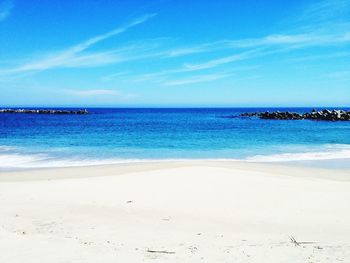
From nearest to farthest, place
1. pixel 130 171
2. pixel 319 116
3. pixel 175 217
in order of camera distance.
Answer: pixel 175 217 < pixel 130 171 < pixel 319 116

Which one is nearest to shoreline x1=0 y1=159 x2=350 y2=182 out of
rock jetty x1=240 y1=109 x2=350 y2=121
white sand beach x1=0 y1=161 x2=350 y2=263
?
white sand beach x1=0 y1=161 x2=350 y2=263

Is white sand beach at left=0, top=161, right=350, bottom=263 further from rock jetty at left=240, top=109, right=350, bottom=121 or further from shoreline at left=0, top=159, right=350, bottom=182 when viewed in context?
rock jetty at left=240, top=109, right=350, bottom=121

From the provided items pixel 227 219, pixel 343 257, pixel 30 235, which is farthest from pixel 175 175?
pixel 343 257

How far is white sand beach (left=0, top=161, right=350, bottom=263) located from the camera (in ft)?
19.6

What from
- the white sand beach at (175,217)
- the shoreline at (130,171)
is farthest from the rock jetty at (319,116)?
the white sand beach at (175,217)

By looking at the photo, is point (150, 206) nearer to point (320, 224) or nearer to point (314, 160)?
point (320, 224)

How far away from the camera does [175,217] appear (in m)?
8.52

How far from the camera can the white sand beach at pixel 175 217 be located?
5.98 meters

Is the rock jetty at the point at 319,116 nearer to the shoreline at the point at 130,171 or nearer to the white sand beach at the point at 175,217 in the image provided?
the shoreline at the point at 130,171

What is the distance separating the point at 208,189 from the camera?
38.0 feet

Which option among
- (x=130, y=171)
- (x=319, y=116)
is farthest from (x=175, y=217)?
(x=319, y=116)

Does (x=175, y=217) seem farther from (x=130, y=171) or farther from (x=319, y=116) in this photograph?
(x=319, y=116)

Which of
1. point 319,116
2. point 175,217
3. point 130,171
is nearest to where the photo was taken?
point 175,217

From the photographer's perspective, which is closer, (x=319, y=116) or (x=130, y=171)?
(x=130, y=171)
